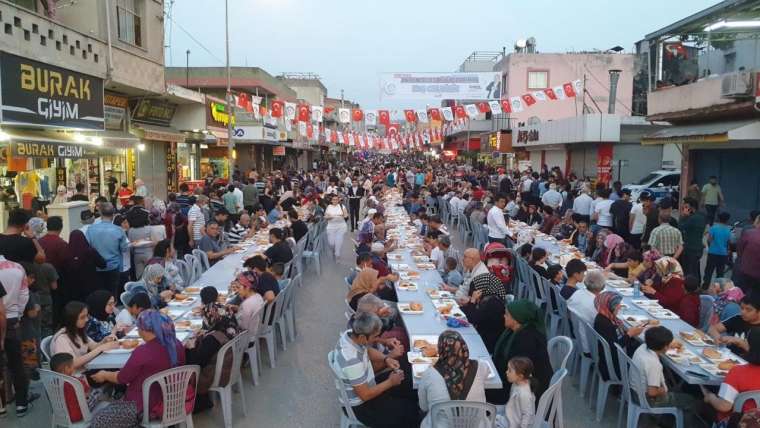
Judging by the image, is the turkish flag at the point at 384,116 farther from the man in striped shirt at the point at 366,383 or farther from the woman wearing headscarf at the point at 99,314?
the man in striped shirt at the point at 366,383

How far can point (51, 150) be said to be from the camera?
11.3 m

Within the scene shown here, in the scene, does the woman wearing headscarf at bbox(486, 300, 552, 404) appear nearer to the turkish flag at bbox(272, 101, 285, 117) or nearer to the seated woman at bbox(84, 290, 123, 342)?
the seated woman at bbox(84, 290, 123, 342)

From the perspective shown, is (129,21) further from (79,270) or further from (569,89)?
(569,89)

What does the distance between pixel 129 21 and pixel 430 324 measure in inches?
530

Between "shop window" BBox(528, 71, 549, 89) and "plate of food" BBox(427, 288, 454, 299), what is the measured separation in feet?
98.8

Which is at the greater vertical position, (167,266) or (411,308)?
(167,266)

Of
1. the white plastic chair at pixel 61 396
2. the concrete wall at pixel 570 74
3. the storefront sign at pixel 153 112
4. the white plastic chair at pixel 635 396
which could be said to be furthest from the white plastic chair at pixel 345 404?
the concrete wall at pixel 570 74

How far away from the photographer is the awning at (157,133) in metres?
17.2

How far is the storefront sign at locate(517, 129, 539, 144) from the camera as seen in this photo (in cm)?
2948

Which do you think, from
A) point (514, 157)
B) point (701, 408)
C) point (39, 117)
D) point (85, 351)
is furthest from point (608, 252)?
point (514, 157)

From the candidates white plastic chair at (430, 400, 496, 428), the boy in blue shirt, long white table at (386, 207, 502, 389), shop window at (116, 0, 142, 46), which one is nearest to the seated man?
long white table at (386, 207, 502, 389)

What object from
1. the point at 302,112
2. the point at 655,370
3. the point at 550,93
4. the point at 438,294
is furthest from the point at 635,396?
the point at 302,112

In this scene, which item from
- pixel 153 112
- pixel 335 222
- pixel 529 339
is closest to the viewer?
pixel 529 339

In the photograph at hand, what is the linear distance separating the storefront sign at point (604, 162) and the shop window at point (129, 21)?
17.8 metres
